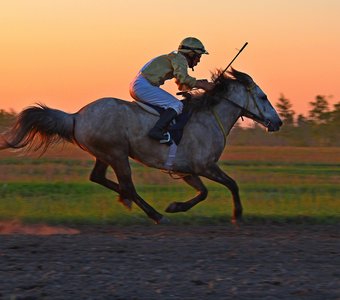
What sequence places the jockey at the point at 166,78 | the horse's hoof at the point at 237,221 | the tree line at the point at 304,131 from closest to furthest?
the jockey at the point at 166,78 < the horse's hoof at the point at 237,221 < the tree line at the point at 304,131

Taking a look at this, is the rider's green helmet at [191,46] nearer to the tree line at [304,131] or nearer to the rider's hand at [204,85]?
the rider's hand at [204,85]

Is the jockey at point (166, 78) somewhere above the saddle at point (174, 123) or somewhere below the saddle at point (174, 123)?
above

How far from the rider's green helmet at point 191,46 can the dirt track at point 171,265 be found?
2.54 m

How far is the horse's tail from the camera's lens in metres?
11.7

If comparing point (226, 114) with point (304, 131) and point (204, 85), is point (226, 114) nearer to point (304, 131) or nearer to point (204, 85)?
point (204, 85)

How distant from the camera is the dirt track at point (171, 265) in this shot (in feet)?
23.6

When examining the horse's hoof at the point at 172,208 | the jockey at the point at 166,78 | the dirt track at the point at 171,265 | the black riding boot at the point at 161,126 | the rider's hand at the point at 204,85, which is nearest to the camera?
the dirt track at the point at 171,265

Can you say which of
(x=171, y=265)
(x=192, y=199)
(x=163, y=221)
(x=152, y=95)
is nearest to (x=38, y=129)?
(x=152, y=95)

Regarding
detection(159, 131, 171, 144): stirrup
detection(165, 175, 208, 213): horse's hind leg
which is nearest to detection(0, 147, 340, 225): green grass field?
detection(165, 175, 208, 213): horse's hind leg

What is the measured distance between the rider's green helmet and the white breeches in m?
0.66

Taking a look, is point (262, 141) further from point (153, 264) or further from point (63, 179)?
point (153, 264)

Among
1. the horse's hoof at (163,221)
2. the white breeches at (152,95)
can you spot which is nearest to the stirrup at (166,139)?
the white breeches at (152,95)

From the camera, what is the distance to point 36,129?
1187 cm

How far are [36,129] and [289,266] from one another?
4765mm
